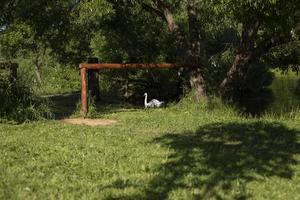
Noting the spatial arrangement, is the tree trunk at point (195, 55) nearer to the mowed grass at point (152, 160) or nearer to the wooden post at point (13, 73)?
the mowed grass at point (152, 160)

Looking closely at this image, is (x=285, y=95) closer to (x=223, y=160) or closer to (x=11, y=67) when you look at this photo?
(x=11, y=67)

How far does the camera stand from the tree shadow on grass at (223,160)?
6184mm

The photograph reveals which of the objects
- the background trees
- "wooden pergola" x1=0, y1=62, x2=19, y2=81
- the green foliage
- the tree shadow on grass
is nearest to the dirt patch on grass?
the green foliage

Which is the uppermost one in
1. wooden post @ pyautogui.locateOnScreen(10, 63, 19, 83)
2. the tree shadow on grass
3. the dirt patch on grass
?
wooden post @ pyautogui.locateOnScreen(10, 63, 19, 83)

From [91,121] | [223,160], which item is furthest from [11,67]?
[223,160]

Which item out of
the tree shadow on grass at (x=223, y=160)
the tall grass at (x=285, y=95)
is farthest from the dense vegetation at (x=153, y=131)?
the tall grass at (x=285, y=95)

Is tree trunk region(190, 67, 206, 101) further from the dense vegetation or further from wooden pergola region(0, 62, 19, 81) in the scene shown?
wooden pergola region(0, 62, 19, 81)

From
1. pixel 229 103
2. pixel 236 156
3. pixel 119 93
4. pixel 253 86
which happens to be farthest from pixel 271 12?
pixel 253 86

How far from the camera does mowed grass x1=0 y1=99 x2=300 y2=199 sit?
612 centimetres

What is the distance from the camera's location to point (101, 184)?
6.35 m

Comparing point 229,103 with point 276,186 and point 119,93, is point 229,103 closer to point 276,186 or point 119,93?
point 276,186

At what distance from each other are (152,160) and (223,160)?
3.10ft

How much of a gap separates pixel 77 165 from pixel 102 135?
7.56 feet

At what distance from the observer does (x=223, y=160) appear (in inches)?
298
